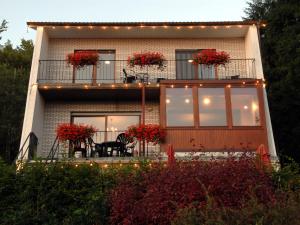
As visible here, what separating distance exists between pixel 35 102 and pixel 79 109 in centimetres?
194

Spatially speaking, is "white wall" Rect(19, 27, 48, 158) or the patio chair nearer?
"white wall" Rect(19, 27, 48, 158)

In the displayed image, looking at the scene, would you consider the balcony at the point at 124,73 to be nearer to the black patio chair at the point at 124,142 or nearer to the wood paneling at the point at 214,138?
the black patio chair at the point at 124,142

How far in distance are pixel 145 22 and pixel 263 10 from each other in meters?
12.0

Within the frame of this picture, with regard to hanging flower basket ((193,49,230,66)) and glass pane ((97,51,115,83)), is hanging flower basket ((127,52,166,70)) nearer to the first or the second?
glass pane ((97,51,115,83))

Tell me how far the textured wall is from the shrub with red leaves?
737cm

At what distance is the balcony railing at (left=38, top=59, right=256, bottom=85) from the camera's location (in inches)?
736

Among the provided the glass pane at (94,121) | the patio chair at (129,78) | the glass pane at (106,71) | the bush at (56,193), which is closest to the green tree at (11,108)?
the glass pane at (94,121)

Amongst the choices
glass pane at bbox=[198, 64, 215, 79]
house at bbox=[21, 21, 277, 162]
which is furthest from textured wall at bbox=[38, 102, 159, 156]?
glass pane at bbox=[198, 64, 215, 79]

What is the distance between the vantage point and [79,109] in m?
18.5

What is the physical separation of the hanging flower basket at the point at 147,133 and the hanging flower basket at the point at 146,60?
3.11m

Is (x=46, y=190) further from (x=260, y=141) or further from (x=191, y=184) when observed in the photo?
(x=260, y=141)

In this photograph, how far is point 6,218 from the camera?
11.3 meters

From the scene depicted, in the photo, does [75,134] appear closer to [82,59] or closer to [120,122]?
[120,122]

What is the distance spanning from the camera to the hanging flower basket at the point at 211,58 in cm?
1792
